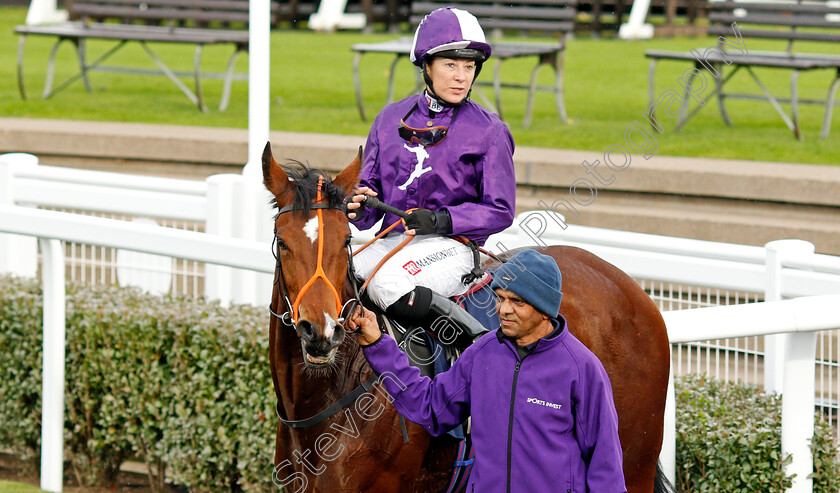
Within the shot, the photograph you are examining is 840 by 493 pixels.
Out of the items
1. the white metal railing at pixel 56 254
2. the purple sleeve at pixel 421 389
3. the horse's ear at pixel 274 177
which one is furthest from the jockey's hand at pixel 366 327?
the white metal railing at pixel 56 254

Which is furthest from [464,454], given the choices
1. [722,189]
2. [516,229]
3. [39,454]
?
[722,189]

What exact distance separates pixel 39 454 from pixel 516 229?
103 inches

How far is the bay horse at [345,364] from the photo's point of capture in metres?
3.27

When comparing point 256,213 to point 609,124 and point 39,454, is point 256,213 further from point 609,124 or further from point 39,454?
point 609,124

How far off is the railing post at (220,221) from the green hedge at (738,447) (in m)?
2.54

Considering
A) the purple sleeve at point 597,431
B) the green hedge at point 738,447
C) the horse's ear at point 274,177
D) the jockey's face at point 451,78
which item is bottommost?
the green hedge at point 738,447

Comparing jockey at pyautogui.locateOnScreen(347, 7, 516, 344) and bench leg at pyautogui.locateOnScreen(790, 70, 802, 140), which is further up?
bench leg at pyautogui.locateOnScreen(790, 70, 802, 140)

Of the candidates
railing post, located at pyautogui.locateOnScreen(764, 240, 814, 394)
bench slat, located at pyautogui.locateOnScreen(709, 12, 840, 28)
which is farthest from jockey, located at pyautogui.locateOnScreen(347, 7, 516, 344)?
bench slat, located at pyautogui.locateOnScreen(709, 12, 840, 28)

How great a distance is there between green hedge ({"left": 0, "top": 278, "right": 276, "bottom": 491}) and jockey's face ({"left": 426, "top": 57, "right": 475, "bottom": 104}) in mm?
1662

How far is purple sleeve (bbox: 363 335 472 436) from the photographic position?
3.05m

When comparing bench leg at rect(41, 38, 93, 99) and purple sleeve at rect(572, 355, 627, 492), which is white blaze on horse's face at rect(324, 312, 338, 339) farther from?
bench leg at rect(41, 38, 93, 99)

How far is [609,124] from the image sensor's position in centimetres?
1030

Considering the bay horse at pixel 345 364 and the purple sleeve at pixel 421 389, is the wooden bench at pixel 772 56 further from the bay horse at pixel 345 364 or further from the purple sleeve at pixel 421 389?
the purple sleeve at pixel 421 389

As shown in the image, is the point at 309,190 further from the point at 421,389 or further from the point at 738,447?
the point at 738,447
